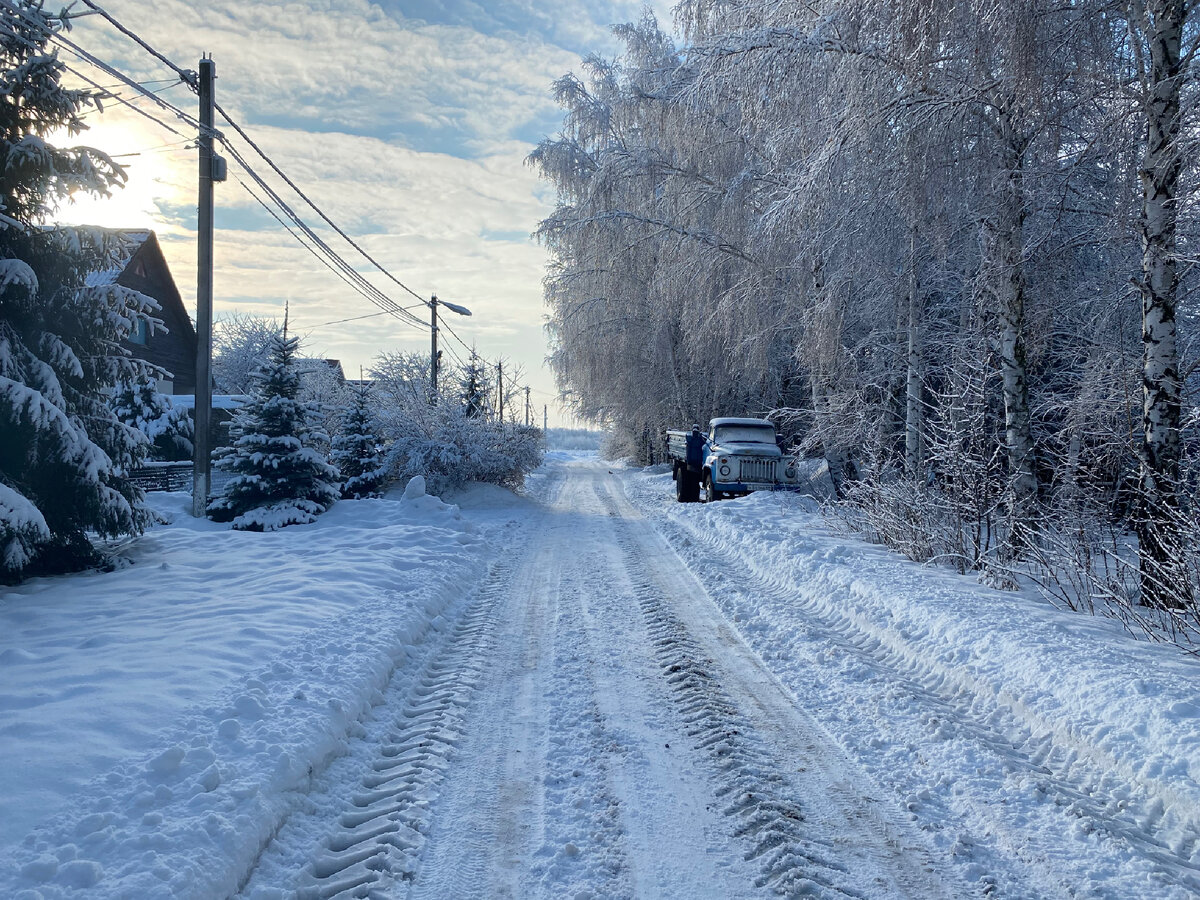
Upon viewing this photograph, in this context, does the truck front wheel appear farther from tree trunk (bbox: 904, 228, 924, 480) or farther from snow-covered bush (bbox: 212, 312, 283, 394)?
snow-covered bush (bbox: 212, 312, 283, 394)

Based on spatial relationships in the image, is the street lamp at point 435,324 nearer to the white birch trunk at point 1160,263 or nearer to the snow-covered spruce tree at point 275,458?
the snow-covered spruce tree at point 275,458

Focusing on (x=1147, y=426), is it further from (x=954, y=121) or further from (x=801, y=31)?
(x=801, y=31)

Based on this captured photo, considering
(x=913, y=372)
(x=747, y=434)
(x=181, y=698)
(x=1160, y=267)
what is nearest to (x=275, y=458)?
(x=181, y=698)

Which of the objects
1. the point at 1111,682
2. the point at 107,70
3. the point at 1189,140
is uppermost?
the point at 107,70

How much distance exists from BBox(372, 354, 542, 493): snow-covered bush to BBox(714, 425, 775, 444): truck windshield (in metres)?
5.72

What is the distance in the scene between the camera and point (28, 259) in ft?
24.5

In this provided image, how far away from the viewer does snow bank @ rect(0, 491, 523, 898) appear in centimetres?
279

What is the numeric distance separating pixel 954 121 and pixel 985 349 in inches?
132

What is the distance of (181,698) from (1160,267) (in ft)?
28.1

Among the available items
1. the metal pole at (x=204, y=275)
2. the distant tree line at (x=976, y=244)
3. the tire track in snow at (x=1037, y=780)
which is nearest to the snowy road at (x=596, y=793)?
the tire track in snow at (x=1037, y=780)

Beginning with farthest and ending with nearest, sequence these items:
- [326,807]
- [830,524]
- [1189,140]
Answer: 1. [830,524]
2. [1189,140]
3. [326,807]

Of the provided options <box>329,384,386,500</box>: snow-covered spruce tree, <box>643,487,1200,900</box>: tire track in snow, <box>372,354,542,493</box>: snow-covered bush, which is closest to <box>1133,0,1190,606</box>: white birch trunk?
<box>643,487,1200,900</box>: tire track in snow

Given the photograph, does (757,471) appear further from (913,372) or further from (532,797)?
(532,797)

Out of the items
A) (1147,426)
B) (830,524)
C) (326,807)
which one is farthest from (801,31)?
(326,807)
